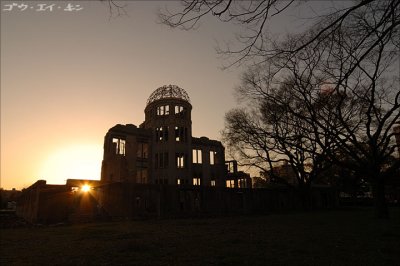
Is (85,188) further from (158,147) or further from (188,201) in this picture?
(158,147)

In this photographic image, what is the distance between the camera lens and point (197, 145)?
4109 cm

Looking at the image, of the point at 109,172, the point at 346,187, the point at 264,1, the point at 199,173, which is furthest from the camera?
the point at 346,187

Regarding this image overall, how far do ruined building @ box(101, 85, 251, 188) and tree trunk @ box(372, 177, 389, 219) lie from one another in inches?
791

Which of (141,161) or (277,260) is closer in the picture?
(277,260)

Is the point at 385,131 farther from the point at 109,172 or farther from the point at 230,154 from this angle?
the point at 109,172

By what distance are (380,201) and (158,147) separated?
81.9 feet

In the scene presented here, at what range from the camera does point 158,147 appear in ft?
121

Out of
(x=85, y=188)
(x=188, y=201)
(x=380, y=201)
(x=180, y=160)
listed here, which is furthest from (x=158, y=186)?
(x=380, y=201)

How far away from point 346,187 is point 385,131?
1102 inches

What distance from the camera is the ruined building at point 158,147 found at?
3500 cm

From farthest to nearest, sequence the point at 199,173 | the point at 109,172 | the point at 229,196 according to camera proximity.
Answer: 1. the point at 199,173
2. the point at 109,172
3. the point at 229,196

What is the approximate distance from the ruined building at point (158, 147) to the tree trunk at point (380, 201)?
65.9 ft

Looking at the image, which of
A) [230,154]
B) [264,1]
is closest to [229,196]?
[230,154]

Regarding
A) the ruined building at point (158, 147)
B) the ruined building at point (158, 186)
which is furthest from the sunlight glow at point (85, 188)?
the ruined building at point (158, 147)
